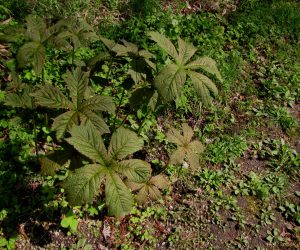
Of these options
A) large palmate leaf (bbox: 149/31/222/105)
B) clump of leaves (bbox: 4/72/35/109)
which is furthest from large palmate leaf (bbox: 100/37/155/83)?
clump of leaves (bbox: 4/72/35/109)

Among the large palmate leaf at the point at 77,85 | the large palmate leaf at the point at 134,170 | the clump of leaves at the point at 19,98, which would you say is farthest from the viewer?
the clump of leaves at the point at 19,98

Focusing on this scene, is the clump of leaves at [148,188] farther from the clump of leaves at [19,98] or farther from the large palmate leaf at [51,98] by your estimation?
the clump of leaves at [19,98]

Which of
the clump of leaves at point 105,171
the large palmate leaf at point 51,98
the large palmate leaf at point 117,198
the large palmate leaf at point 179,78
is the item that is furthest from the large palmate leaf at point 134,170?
the large palmate leaf at point 51,98

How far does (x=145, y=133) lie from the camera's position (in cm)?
424

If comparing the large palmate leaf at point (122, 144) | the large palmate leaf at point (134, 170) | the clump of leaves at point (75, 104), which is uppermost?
the clump of leaves at point (75, 104)

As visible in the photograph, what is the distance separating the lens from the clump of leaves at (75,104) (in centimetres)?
272

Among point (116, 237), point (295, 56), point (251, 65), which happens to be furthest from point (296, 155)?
point (116, 237)

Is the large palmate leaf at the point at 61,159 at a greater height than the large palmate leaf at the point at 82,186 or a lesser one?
lesser

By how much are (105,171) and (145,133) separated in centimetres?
170

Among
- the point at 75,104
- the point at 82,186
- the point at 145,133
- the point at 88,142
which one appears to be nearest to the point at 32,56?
the point at 75,104

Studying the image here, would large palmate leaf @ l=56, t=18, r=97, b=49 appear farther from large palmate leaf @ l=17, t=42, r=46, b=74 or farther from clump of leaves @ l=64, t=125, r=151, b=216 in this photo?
clump of leaves @ l=64, t=125, r=151, b=216

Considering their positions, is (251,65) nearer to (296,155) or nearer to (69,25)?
(296,155)

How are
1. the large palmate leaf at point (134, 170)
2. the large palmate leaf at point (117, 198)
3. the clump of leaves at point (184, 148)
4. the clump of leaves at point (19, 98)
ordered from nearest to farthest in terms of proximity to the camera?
1. the large palmate leaf at point (117, 198)
2. the large palmate leaf at point (134, 170)
3. the clump of leaves at point (19, 98)
4. the clump of leaves at point (184, 148)

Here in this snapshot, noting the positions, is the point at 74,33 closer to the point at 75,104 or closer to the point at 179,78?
the point at 75,104
